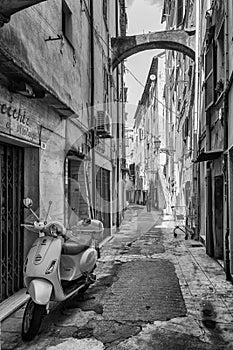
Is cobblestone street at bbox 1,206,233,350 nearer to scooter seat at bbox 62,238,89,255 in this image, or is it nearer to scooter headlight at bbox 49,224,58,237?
scooter seat at bbox 62,238,89,255

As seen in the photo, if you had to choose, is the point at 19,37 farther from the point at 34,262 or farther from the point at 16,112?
the point at 34,262

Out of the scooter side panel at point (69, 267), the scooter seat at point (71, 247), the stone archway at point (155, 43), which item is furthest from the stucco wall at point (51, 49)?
the stone archway at point (155, 43)

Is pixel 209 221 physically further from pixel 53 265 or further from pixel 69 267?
pixel 53 265

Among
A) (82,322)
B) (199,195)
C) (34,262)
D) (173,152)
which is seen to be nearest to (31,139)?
(34,262)

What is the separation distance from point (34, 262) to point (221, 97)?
16.7 feet

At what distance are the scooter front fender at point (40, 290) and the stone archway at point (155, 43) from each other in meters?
11.3

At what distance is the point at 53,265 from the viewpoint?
4352 millimetres

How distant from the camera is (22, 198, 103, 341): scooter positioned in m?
4.06

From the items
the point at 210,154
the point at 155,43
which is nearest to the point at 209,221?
the point at 210,154

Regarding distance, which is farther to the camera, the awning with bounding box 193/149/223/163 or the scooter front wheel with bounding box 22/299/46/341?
the awning with bounding box 193/149/223/163

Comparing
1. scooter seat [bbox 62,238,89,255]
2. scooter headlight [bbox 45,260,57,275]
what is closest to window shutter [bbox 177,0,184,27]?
scooter seat [bbox 62,238,89,255]

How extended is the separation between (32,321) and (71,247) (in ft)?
3.58

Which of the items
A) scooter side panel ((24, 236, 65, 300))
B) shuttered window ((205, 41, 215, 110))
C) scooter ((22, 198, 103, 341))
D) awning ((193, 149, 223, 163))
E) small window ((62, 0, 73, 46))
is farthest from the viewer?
shuttered window ((205, 41, 215, 110))

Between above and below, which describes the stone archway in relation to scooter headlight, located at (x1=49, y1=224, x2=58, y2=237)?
above
